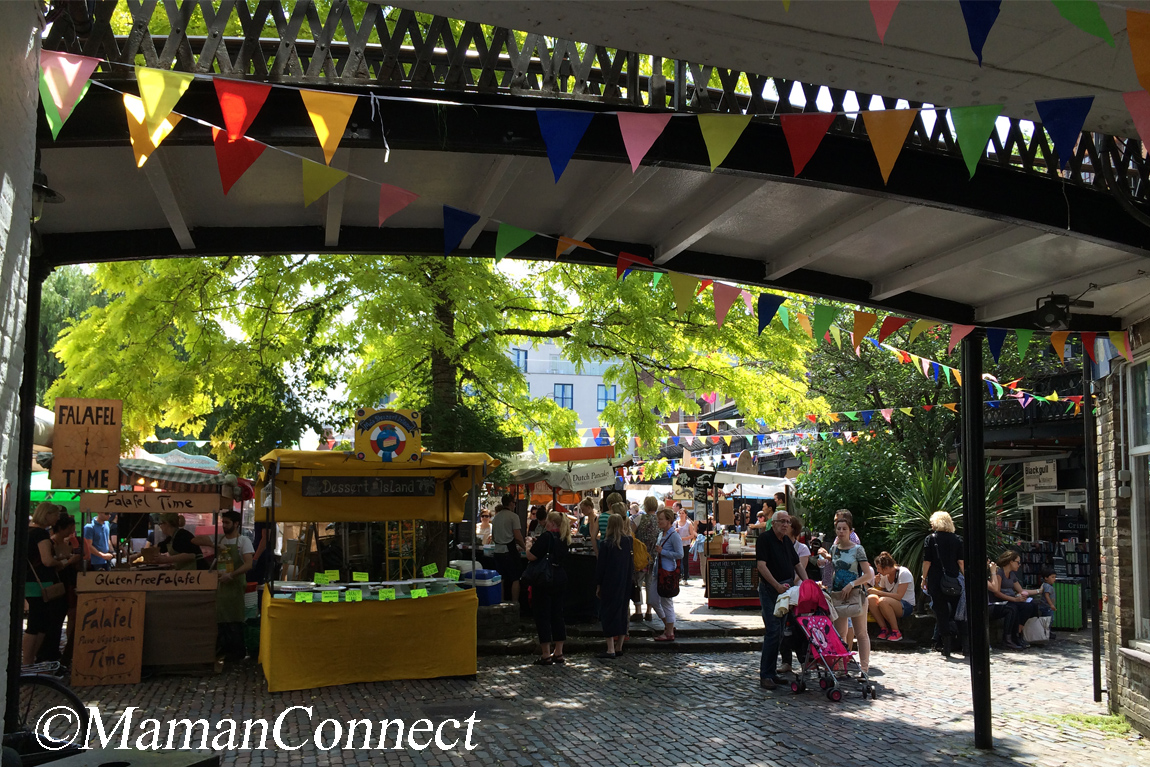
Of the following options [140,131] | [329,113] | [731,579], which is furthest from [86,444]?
[731,579]

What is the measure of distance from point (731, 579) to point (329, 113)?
→ 39.9 feet

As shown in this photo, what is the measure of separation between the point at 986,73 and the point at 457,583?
297 inches

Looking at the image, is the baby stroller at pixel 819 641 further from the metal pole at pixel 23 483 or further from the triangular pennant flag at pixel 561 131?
the metal pole at pixel 23 483

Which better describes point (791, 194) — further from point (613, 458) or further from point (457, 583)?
point (613, 458)

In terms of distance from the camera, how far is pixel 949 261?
21.2 ft

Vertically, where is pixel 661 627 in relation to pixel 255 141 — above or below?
below

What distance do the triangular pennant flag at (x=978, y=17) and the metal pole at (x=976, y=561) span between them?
436 cm

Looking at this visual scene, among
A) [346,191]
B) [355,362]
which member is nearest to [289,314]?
[355,362]

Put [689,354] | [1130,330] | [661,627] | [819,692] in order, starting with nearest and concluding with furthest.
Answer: [1130,330] → [819,692] → [661,627] → [689,354]

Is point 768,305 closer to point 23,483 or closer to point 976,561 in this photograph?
point 976,561

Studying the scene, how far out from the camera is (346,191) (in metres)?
5.87

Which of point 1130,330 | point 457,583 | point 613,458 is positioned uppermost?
point 1130,330

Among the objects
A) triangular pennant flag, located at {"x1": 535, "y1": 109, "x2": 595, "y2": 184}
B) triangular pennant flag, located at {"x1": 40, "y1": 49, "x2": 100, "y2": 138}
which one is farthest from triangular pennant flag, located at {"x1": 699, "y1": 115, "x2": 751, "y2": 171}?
triangular pennant flag, located at {"x1": 40, "y1": 49, "x2": 100, "y2": 138}

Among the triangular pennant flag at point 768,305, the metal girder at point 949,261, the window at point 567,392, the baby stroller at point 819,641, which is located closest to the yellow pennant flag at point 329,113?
the triangular pennant flag at point 768,305
